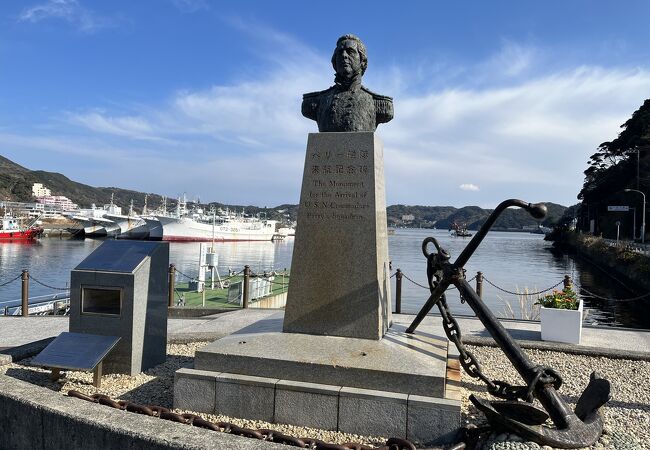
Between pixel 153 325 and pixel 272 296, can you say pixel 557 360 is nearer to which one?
pixel 153 325

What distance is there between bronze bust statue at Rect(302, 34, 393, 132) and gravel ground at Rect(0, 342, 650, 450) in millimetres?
3047

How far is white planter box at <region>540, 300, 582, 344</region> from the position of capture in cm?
759

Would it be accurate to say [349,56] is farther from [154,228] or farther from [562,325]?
[154,228]

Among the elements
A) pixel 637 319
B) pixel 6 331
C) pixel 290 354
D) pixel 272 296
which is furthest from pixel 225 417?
pixel 637 319

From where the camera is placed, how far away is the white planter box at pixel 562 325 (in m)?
7.59

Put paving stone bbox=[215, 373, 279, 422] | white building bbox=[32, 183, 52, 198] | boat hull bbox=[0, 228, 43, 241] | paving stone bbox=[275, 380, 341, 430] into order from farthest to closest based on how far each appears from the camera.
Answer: white building bbox=[32, 183, 52, 198] < boat hull bbox=[0, 228, 43, 241] < paving stone bbox=[215, 373, 279, 422] < paving stone bbox=[275, 380, 341, 430]

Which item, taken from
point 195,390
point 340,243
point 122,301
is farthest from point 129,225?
point 195,390

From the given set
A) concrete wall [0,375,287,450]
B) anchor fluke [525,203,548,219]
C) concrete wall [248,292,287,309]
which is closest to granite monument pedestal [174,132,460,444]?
concrete wall [0,375,287,450]

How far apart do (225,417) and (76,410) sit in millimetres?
1452

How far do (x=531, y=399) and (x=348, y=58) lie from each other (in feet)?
12.8

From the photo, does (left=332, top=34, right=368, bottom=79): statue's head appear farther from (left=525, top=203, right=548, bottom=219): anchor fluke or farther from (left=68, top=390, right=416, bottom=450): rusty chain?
(left=68, top=390, right=416, bottom=450): rusty chain

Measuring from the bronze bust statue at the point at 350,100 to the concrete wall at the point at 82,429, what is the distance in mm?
3612

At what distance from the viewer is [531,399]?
11.5 ft

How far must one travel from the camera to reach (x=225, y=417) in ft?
13.8
